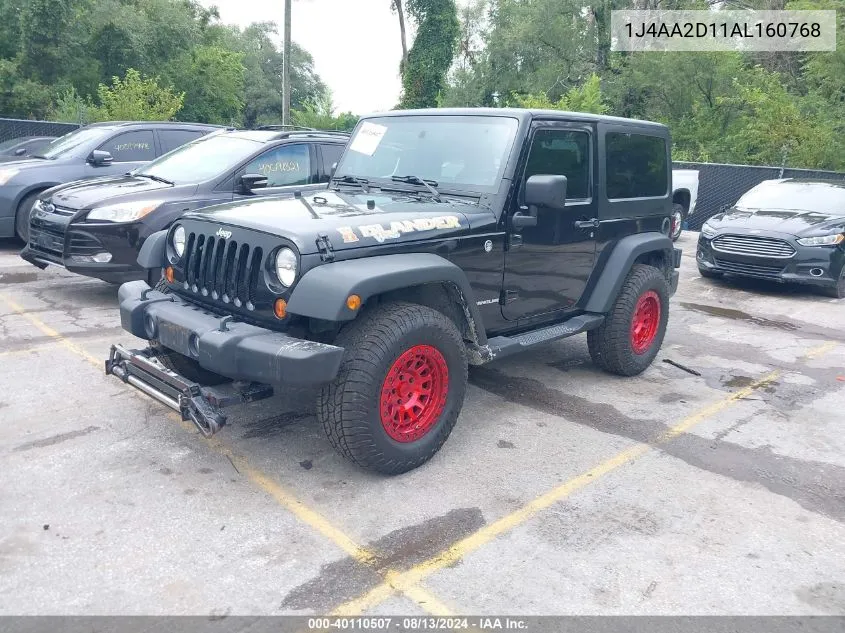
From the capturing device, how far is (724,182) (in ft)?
55.9

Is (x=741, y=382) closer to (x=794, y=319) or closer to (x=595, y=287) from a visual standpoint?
(x=595, y=287)

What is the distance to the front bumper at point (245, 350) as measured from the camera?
337 cm

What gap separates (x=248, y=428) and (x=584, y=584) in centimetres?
230

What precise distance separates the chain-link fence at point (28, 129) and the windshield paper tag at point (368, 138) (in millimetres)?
12479

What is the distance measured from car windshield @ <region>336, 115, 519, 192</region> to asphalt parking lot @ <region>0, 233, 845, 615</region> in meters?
1.58

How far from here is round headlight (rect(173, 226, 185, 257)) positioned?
14.3 ft

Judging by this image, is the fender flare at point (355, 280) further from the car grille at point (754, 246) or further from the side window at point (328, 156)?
the car grille at point (754, 246)

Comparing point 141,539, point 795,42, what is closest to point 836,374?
point 141,539

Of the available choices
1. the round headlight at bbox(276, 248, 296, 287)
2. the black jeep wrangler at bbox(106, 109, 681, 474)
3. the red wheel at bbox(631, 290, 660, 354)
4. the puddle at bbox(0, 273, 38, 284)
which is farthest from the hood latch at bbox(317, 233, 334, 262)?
the puddle at bbox(0, 273, 38, 284)

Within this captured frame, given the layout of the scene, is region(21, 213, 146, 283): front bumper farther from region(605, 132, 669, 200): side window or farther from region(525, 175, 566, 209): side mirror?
region(605, 132, 669, 200): side window

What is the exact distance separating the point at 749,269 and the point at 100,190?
7.76 meters

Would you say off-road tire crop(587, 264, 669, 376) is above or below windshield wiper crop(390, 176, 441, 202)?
below

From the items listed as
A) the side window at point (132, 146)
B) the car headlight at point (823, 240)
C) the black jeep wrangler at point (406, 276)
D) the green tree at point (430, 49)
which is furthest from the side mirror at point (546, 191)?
the green tree at point (430, 49)

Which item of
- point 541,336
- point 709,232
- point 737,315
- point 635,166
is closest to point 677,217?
point 709,232
